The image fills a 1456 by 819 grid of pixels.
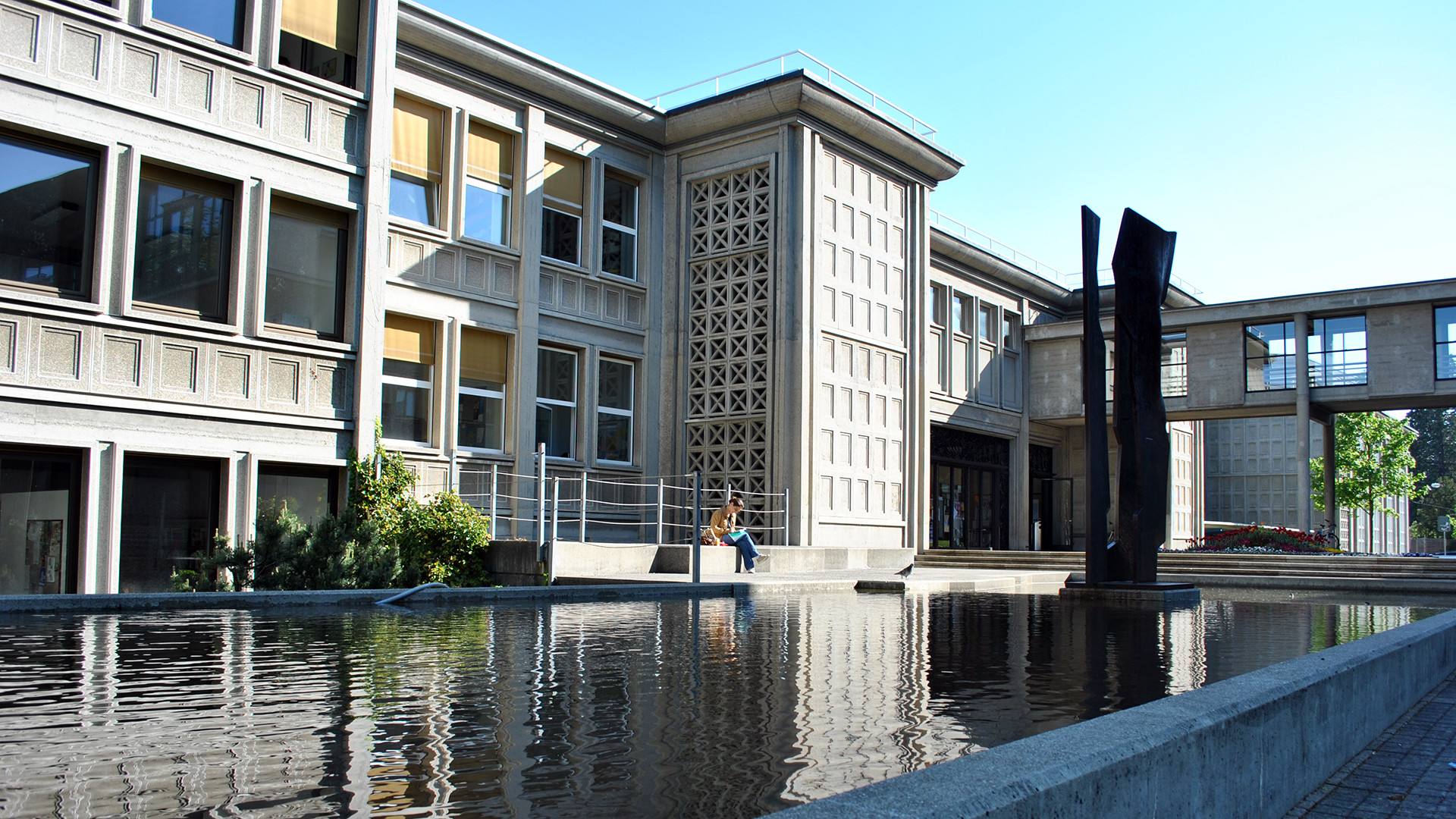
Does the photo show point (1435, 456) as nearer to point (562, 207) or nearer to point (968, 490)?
point (968, 490)

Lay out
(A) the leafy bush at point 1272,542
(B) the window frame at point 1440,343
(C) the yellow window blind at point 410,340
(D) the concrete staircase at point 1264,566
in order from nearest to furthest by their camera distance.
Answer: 1. (C) the yellow window blind at point 410,340
2. (D) the concrete staircase at point 1264,566
3. (A) the leafy bush at point 1272,542
4. (B) the window frame at point 1440,343

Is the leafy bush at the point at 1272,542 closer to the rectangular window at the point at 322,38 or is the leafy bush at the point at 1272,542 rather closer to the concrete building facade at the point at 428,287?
the concrete building facade at the point at 428,287

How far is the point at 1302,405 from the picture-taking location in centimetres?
2898

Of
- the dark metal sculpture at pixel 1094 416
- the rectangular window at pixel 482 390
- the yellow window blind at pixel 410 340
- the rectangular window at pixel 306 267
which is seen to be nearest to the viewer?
the dark metal sculpture at pixel 1094 416

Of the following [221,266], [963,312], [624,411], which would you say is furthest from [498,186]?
[963,312]

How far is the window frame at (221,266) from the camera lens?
1441 centimetres

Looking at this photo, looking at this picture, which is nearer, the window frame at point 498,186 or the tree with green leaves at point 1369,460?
the window frame at point 498,186

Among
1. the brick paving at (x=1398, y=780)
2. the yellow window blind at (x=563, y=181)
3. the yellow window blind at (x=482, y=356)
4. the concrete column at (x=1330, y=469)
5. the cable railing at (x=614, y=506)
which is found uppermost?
the yellow window blind at (x=563, y=181)

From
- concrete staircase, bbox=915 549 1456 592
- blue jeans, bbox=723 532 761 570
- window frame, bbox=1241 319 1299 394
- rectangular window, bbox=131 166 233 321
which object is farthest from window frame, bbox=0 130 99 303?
window frame, bbox=1241 319 1299 394

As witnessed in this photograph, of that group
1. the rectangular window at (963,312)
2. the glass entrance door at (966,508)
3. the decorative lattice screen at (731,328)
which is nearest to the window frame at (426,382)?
the decorative lattice screen at (731,328)

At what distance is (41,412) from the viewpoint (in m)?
13.4

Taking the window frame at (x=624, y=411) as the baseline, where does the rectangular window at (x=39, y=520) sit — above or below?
below

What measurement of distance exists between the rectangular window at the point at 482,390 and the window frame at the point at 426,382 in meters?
0.53

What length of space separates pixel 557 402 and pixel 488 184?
4.12 metres
